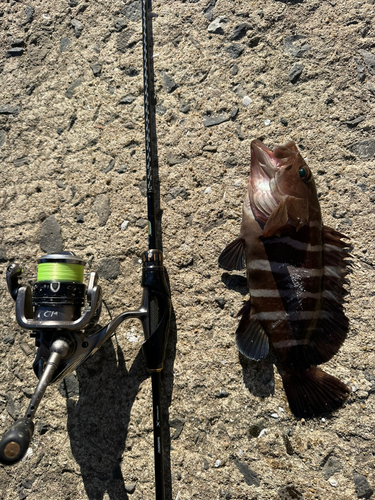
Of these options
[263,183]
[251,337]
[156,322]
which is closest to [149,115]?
[263,183]

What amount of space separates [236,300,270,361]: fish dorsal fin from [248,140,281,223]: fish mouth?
1.39 ft

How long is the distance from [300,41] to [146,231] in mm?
1303

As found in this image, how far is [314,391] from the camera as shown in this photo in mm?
1617

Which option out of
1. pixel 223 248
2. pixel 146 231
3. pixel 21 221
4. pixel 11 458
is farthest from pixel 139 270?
pixel 11 458

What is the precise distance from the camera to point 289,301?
63.2 inches

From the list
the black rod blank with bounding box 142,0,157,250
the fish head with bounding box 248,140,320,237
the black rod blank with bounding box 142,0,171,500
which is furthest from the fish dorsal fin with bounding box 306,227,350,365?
the black rod blank with bounding box 142,0,157,250

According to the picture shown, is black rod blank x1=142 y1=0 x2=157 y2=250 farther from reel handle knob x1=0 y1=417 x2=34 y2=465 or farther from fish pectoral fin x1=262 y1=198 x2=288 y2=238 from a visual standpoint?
reel handle knob x1=0 y1=417 x2=34 y2=465

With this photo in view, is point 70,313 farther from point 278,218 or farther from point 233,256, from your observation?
point 278,218

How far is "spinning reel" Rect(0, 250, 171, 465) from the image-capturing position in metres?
1.62

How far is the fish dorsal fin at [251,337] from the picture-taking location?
1670 mm

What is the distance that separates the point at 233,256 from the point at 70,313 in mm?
778

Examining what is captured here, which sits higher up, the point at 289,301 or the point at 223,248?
the point at 223,248

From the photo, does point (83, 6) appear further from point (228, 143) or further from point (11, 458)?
point (11, 458)

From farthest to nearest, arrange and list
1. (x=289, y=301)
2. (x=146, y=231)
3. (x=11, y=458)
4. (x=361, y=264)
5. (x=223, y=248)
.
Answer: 1. (x=146, y=231)
2. (x=223, y=248)
3. (x=361, y=264)
4. (x=289, y=301)
5. (x=11, y=458)
